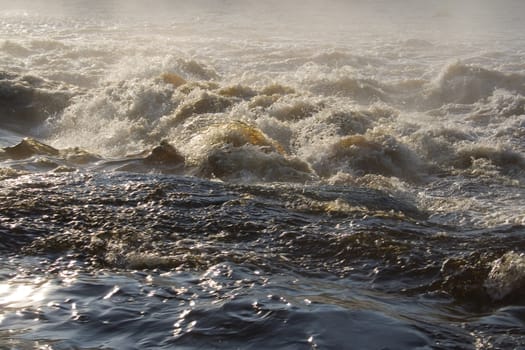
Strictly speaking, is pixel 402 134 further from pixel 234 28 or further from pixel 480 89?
pixel 234 28

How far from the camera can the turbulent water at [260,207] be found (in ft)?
10.6

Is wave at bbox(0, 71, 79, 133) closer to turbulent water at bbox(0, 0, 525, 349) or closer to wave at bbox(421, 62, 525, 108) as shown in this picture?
turbulent water at bbox(0, 0, 525, 349)

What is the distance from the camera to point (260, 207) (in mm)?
4988

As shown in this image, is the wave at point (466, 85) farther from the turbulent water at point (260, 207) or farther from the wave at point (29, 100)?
the wave at point (29, 100)

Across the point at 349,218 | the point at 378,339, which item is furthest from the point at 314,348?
the point at 349,218

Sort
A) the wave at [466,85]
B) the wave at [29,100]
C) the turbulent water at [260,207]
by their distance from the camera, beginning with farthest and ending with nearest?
the wave at [466,85]
the wave at [29,100]
the turbulent water at [260,207]

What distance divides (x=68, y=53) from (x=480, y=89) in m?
8.40

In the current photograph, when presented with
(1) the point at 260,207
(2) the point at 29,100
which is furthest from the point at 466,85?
(1) the point at 260,207

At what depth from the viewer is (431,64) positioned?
1465cm

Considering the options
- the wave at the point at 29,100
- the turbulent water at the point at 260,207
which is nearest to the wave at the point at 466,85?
the turbulent water at the point at 260,207

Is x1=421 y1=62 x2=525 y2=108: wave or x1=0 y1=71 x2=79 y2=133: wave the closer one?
x1=0 y1=71 x2=79 y2=133: wave

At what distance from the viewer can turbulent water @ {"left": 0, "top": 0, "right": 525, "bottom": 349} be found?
10.6ft

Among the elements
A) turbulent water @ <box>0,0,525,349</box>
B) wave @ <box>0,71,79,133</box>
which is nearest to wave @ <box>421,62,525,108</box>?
turbulent water @ <box>0,0,525,349</box>

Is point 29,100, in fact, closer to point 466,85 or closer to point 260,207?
point 260,207
